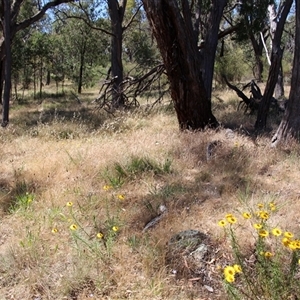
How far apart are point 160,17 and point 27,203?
3339 mm

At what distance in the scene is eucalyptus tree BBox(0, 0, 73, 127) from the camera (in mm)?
7875

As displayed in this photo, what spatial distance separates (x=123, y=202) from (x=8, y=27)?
641 centimetres

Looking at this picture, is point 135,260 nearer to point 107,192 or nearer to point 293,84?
point 107,192

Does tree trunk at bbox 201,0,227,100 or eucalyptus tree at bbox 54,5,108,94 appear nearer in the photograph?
tree trunk at bbox 201,0,227,100

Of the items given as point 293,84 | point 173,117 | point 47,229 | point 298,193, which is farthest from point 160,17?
point 47,229

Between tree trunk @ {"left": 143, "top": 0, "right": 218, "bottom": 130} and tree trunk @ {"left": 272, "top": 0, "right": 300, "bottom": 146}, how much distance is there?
139cm

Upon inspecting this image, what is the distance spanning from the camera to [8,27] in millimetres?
7906

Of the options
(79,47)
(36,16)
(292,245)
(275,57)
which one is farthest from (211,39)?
(79,47)

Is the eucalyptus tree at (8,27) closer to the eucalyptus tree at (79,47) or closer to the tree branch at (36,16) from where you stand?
the tree branch at (36,16)

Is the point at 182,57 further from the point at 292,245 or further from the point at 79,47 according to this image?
the point at 79,47

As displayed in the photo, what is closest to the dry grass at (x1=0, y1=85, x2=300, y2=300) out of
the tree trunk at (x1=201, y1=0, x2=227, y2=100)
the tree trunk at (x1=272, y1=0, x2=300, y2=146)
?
the tree trunk at (x1=272, y1=0, x2=300, y2=146)

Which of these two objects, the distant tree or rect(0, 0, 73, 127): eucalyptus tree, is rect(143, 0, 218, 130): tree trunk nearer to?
the distant tree

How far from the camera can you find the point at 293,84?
4.76 m

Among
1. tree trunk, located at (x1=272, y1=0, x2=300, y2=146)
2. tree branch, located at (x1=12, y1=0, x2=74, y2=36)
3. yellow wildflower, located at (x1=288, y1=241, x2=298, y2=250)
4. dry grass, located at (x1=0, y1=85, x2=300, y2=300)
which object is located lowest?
dry grass, located at (x1=0, y1=85, x2=300, y2=300)
